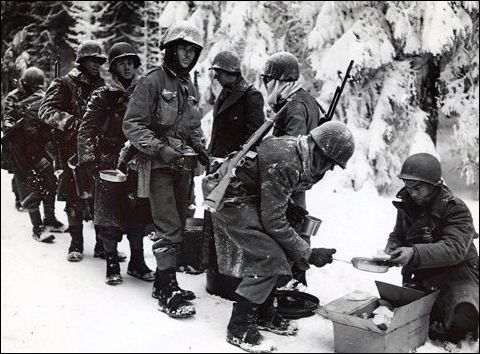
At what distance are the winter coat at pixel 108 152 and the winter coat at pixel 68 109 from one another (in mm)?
694

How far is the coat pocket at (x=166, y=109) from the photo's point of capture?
15.2 ft

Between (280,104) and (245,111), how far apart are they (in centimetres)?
56

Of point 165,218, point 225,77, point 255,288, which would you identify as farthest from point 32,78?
point 255,288

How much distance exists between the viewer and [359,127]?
11633 mm

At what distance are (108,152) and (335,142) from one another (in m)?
2.82

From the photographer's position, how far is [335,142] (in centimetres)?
378

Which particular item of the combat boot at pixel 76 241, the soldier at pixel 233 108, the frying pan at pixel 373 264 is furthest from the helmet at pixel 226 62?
the frying pan at pixel 373 264

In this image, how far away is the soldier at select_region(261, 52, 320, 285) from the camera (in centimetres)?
516

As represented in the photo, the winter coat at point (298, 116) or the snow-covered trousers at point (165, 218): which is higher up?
the winter coat at point (298, 116)

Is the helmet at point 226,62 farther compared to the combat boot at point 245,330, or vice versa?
the helmet at point 226,62

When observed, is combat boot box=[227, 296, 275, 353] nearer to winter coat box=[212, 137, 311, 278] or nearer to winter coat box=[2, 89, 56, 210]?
winter coat box=[212, 137, 311, 278]

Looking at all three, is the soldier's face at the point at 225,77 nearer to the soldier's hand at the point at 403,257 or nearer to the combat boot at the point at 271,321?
the combat boot at the point at 271,321

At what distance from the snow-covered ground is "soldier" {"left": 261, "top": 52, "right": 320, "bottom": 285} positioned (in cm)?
85

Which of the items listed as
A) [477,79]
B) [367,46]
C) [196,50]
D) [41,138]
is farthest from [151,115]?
[477,79]
